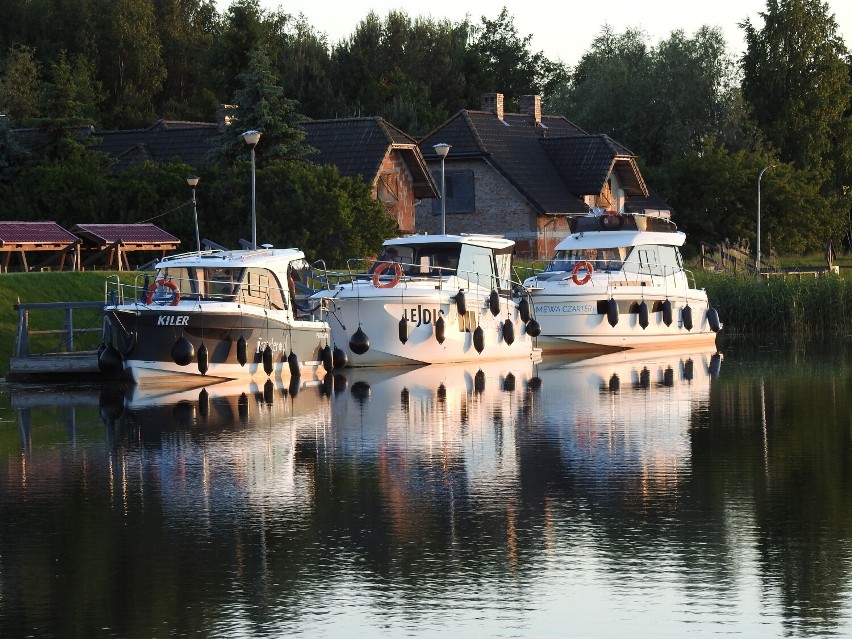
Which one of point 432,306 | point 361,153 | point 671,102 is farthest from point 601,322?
point 671,102

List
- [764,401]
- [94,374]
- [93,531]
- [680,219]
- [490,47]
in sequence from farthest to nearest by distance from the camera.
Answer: [490,47] < [680,219] < [94,374] < [764,401] < [93,531]

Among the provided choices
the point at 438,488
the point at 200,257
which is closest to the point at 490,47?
the point at 200,257

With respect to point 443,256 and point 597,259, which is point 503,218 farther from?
A: point 443,256

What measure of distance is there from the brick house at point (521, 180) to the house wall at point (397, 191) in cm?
415

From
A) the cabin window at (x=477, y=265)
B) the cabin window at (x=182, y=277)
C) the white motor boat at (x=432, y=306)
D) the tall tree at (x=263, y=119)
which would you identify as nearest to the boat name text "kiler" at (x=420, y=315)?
the white motor boat at (x=432, y=306)

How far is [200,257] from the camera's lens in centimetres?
3203

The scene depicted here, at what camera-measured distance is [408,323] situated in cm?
3547

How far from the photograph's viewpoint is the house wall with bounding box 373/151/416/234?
5919cm

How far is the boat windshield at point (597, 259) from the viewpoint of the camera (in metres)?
42.4

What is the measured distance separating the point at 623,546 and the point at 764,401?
1419 centimetres

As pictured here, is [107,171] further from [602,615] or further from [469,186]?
[602,615]

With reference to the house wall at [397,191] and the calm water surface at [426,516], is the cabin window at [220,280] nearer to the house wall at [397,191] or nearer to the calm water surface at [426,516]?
the calm water surface at [426,516]

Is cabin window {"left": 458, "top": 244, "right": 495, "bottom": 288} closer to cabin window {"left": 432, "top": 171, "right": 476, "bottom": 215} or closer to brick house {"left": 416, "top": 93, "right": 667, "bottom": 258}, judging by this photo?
brick house {"left": 416, "top": 93, "right": 667, "bottom": 258}

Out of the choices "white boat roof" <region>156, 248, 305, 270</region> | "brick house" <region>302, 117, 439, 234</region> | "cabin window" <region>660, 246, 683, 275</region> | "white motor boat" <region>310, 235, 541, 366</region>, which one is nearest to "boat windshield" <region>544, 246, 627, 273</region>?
"cabin window" <region>660, 246, 683, 275</region>
